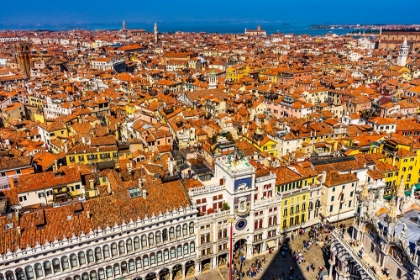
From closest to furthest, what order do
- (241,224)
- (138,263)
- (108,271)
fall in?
(108,271) < (138,263) < (241,224)

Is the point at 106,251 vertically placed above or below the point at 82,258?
above

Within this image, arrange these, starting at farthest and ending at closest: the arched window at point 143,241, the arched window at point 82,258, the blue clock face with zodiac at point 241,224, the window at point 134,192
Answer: the blue clock face with zodiac at point 241,224 < the window at point 134,192 < the arched window at point 143,241 < the arched window at point 82,258

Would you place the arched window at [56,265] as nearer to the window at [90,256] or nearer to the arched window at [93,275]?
the window at [90,256]

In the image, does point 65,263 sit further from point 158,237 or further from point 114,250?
point 158,237

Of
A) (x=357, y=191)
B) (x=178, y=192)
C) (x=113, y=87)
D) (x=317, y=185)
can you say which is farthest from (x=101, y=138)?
(x=113, y=87)

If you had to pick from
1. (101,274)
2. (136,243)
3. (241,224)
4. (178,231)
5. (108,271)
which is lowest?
(101,274)

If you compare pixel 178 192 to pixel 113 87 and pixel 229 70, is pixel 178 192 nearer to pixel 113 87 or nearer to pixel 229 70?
pixel 113 87

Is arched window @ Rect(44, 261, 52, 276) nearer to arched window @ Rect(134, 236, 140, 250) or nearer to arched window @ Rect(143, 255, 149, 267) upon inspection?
arched window @ Rect(134, 236, 140, 250)

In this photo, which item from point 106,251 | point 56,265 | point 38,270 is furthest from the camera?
point 106,251

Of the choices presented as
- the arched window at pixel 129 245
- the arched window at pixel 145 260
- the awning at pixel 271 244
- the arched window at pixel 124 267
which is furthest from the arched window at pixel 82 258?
the awning at pixel 271 244

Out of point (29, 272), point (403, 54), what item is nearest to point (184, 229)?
point (29, 272)

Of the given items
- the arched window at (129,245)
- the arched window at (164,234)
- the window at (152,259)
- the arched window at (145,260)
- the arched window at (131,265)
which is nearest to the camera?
the arched window at (129,245)
